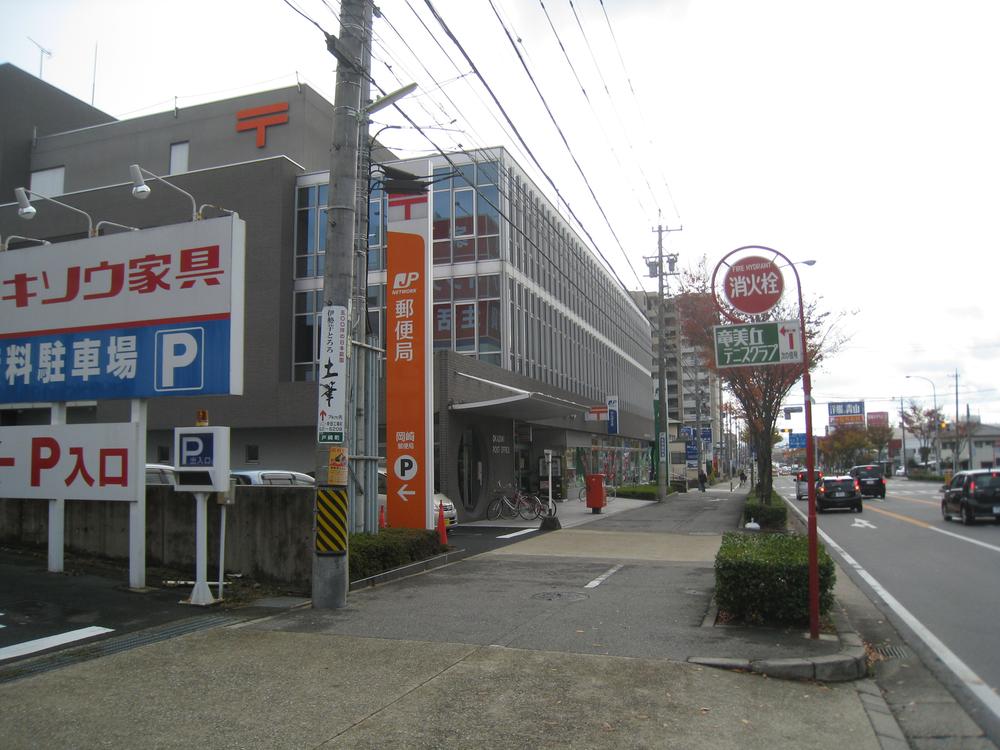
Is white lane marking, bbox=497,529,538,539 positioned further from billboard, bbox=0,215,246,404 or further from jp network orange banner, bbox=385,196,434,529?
billboard, bbox=0,215,246,404

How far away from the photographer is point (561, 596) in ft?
32.0

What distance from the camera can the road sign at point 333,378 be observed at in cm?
930

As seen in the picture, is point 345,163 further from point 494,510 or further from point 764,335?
point 494,510

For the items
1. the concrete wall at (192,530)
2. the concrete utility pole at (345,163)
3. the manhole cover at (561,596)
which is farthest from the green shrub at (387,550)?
the manhole cover at (561,596)

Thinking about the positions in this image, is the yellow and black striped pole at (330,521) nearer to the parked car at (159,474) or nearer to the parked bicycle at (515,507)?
the parked car at (159,474)

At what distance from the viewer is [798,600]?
7477 millimetres

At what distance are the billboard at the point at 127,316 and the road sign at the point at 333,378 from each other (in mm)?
1367

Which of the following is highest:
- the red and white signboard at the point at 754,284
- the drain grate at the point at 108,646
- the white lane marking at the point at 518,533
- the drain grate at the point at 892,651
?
the red and white signboard at the point at 754,284

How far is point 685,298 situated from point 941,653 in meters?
16.1

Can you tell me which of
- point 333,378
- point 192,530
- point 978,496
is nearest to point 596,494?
point 978,496

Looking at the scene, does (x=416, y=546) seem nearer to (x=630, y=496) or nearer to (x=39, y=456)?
(x=39, y=456)

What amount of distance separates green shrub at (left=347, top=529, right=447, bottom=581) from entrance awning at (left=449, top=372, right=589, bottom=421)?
819 centimetres

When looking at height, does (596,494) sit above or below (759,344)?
below

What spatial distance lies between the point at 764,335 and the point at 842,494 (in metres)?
23.8
